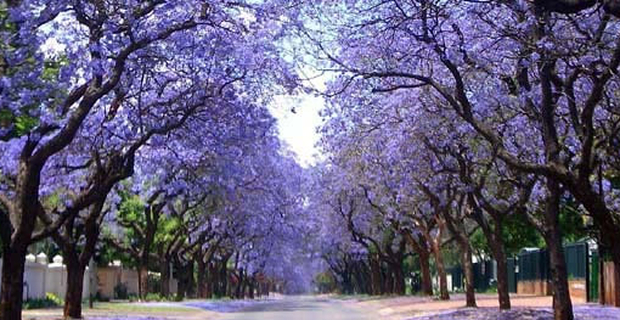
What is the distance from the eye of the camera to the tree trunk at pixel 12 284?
56.5 feet

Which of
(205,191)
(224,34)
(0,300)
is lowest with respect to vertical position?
(0,300)

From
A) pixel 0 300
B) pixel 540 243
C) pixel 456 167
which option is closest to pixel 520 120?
pixel 456 167

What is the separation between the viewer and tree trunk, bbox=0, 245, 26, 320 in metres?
17.2

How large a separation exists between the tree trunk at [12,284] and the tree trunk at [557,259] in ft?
35.3

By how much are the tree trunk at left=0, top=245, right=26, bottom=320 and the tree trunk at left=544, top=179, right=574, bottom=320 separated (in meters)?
10.8

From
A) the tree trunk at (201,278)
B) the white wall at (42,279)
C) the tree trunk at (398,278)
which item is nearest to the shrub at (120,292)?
the tree trunk at (201,278)

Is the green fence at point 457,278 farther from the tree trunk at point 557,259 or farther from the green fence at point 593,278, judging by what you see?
the tree trunk at point 557,259

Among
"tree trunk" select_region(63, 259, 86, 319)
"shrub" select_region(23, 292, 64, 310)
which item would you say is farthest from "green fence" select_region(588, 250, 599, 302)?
"shrub" select_region(23, 292, 64, 310)

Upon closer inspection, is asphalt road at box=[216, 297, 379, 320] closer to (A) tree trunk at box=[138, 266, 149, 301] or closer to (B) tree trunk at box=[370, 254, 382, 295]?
(A) tree trunk at box=[138, 266, 149, 301]

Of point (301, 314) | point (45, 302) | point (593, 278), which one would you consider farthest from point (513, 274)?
point (45, 302)

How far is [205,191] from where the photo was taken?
32.5 meters

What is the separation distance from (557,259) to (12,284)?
36.0 ft

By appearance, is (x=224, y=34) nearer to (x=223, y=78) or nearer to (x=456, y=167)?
(x=223, y=78)

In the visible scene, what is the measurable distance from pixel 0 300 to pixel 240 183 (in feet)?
56.4
